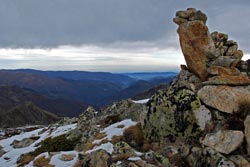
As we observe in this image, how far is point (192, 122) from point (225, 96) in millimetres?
3354

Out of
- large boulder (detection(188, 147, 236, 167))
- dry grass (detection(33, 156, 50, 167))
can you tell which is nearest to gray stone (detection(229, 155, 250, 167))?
large boulder (detection(188, 147, 236, 167))

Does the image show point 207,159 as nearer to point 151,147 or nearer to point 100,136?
point 151,147

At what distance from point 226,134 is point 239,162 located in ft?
7.74

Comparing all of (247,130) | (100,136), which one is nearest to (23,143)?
(100,136)

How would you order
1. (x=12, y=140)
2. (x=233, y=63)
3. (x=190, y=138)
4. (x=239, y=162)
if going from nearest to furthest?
(x=239, y=162) < (x=190, y=138) < (x=233, y=63) < (x=12, y=140)

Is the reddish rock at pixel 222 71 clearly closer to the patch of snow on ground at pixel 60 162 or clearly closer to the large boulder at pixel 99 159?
the large boulder at pixel 99 159

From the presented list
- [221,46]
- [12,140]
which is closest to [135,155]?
[221,46]

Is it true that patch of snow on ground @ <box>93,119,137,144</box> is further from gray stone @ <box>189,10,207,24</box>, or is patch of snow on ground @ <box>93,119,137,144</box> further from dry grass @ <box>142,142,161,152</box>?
gray stone @ <box>189,10,207,24</box>

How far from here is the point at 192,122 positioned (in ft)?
→ 81.0

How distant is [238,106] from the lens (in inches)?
957

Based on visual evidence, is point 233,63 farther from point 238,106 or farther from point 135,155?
point 135,155

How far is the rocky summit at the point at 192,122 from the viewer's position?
2131 centimetres

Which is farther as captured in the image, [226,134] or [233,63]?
[233,63]

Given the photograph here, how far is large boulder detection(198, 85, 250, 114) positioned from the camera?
24.4 metres
